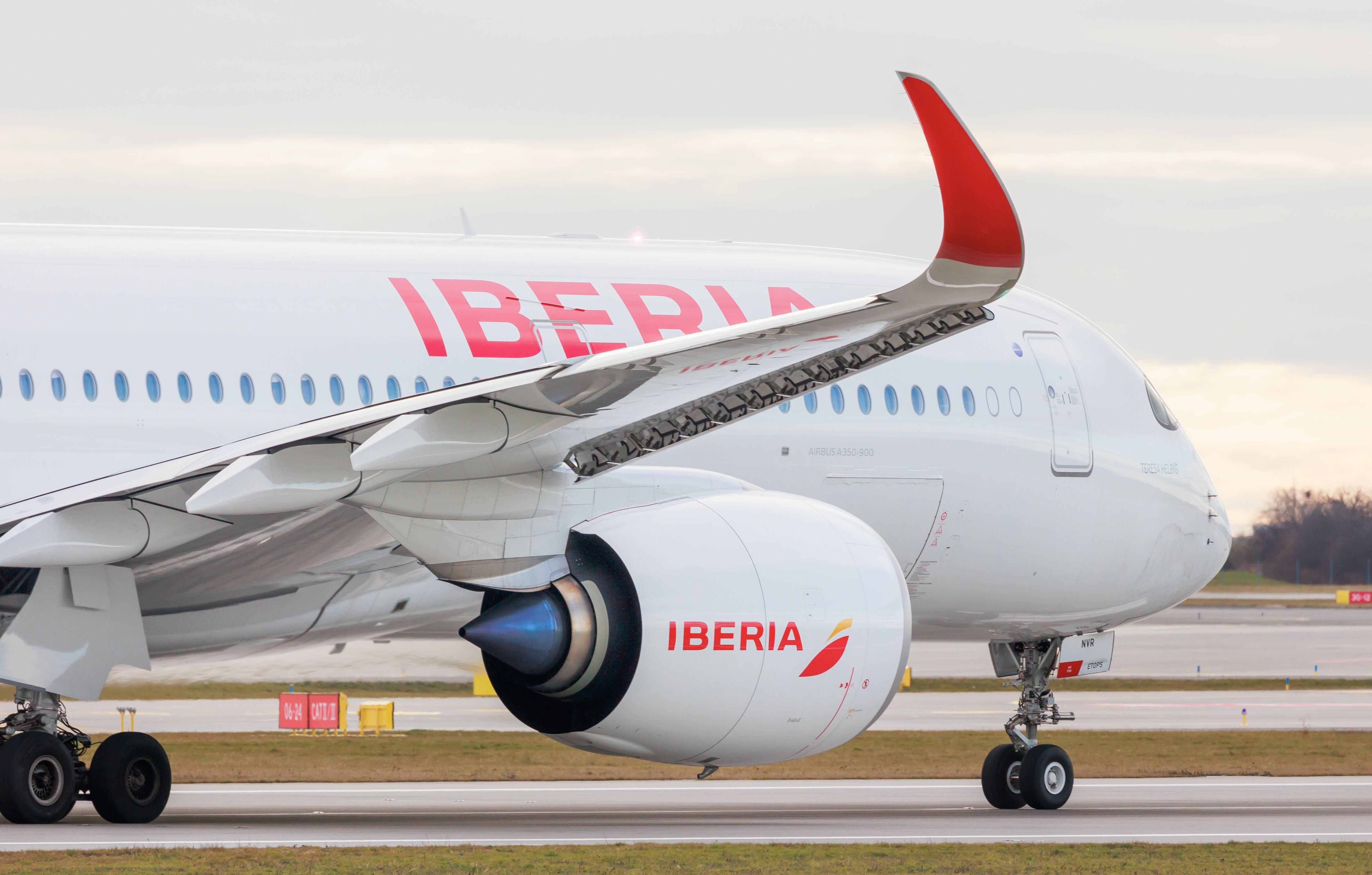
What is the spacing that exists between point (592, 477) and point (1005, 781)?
7.47m

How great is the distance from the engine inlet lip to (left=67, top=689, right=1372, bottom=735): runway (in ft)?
61.9

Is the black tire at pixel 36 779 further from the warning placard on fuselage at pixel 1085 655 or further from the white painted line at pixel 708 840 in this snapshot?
the warning placard on fuselage at pixel 1085 655

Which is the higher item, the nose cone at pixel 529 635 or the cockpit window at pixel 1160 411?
the cockpit window at pixel 1160 411

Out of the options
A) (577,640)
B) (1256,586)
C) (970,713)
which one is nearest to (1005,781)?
(577,640)

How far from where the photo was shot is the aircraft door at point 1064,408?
1645 cm

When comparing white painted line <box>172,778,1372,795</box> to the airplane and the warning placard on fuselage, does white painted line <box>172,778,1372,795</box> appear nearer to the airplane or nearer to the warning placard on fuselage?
the warning placard on fuselage

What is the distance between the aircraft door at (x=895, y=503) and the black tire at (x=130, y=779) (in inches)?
214

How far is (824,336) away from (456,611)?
5820 millimetres

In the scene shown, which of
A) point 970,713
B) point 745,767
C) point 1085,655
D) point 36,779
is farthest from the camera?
point 970,713

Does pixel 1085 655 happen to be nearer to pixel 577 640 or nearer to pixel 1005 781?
pixel 1005 781

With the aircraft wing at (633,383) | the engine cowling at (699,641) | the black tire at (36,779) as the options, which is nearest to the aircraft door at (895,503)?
the engine cowling at (699,641)

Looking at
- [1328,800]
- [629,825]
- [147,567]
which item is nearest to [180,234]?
[147,567]

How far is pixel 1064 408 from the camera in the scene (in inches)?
655

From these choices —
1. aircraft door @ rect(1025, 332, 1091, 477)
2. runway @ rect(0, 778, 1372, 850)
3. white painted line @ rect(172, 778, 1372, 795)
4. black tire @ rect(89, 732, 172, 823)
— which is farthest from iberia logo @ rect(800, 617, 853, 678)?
white painted line @ rect(172, 778, 1372, 795)
